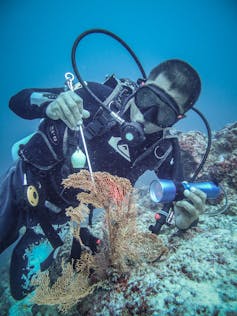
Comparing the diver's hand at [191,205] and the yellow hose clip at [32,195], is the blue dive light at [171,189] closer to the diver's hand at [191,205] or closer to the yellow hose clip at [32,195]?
the diver's hand at [191,205]

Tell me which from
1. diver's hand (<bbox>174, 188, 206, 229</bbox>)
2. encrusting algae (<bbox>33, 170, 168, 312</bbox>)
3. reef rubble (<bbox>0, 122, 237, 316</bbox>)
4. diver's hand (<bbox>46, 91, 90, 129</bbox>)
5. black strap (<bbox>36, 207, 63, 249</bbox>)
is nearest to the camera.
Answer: reef rubble (<bbox>0, 122, 237, 316</bbox>)

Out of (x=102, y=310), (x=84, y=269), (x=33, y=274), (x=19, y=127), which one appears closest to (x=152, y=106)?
(x=84, y=269)

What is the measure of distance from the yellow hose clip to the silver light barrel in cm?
163

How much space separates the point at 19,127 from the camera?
82.9 m

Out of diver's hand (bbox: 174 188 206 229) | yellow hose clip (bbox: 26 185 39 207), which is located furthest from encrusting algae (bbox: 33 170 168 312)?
yellow hose clip (bbox: 26 185 39 207)

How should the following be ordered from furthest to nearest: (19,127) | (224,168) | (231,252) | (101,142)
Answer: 1. (19,127)
2. (224,168)
3. (101,142)
4. (231,252)

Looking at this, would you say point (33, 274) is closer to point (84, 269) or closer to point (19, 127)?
point (84, 269)

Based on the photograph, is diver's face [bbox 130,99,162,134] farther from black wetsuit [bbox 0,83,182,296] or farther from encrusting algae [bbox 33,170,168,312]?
encrusting algae [bbox 33,170,168,312]

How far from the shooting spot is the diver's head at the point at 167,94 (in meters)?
3.41

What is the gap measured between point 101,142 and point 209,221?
2.30 m

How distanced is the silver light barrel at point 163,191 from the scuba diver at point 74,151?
0.25 metres

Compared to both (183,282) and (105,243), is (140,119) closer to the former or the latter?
(105,243)

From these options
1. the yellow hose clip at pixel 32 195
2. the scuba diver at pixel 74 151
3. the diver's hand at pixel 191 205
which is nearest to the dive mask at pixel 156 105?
the scuba diver at pixel 74 151

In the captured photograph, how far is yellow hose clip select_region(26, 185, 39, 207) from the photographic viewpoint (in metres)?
3.08
